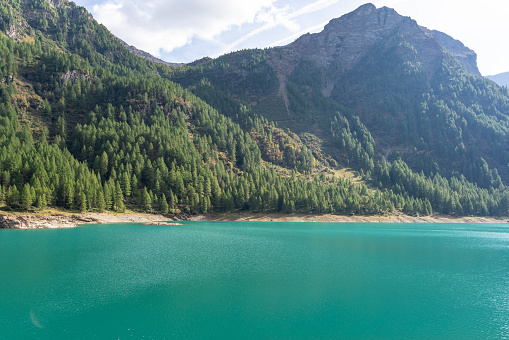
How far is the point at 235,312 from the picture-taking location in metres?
30.8

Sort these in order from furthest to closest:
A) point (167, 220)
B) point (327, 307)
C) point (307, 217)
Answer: point (307, 217)
point (167, 220)
point (327, 307)

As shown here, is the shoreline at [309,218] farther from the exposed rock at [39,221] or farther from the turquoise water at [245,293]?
the turquoise water at [245,293]

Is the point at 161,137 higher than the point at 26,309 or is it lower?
higher

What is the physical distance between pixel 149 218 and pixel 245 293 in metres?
110

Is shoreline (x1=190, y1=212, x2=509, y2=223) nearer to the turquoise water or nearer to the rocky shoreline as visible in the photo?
the rocky shoreline

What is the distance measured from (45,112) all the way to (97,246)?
177369 mm

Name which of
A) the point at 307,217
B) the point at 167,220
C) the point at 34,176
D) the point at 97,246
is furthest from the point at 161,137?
the point at 97,246

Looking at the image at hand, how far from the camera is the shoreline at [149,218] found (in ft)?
315

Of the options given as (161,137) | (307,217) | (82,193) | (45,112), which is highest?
(45,112)

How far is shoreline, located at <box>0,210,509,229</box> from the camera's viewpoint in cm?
9594

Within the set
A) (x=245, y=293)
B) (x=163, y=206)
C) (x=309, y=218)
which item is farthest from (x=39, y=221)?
(x=309, y=218)

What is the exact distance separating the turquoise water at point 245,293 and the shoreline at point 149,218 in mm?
36248

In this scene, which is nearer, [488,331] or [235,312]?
[488,331]

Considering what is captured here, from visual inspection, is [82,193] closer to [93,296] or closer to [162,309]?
[93,296]
